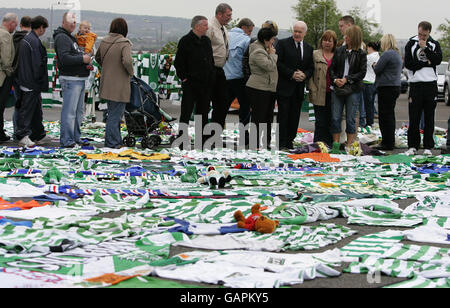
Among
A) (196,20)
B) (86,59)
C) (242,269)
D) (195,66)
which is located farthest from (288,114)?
(242,269)

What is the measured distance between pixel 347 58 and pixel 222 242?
7.89 m

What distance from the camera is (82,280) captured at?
483 centimetres

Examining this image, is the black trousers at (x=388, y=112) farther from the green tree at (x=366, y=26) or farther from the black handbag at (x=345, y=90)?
the green tree at (x=366, y=26)

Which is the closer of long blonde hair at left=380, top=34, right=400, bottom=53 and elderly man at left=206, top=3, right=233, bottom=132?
elderly man at left=206, top=3, right=233, bottom=132

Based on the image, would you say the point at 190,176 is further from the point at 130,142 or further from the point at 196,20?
the point at 130,142

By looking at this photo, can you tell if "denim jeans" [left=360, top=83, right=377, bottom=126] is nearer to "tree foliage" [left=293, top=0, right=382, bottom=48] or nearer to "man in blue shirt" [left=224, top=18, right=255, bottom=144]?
"man in blue shirt" [left=224, top=18, right=255, bottom=144]

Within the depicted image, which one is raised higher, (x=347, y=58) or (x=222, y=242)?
(x=347, y=58)

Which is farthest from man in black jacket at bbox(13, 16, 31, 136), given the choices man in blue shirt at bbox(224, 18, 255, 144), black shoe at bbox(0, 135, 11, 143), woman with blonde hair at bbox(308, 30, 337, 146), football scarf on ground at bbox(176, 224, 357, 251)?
football scarf on ground at bbox(176, 224, 357, 251)

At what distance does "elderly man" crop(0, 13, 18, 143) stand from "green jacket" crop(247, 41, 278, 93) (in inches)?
162

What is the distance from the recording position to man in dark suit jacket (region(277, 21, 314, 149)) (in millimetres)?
13492

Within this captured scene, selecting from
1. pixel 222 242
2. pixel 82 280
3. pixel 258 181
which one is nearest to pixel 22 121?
pixel 258 181

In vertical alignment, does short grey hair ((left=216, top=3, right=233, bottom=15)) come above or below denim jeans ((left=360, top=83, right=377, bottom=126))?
above
